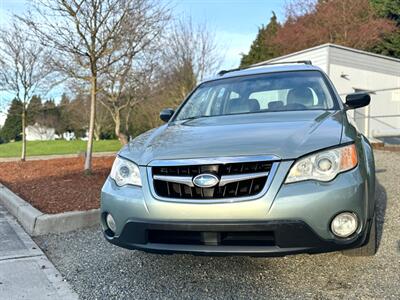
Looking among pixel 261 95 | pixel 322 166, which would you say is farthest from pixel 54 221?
pixel 322 166

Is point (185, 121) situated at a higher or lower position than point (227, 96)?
lower

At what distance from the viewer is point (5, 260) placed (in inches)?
146

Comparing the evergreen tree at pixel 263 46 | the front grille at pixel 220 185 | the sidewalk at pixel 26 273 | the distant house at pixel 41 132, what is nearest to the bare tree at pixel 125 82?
the sidewalk at pixel 26 273

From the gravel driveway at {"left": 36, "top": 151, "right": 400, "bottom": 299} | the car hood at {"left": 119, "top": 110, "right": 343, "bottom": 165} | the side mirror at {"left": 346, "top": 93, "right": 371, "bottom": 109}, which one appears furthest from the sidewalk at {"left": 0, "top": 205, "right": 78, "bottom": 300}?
the side mirror at {"left": 346, "top": 93, "right": 371, "bottom": 109}

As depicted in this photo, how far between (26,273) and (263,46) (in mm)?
30211

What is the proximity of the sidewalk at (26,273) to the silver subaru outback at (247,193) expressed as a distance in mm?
644

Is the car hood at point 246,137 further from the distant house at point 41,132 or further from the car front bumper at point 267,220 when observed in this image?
the distant house at point 41,132

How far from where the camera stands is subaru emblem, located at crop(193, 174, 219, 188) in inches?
100

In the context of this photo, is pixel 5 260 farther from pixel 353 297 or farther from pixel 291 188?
pixel 353 297

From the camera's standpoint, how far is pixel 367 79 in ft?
51.8

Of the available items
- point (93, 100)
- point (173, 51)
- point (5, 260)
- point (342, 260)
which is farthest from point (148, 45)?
point (173, 51)

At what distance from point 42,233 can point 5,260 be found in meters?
0.88

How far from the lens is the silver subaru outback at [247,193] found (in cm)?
245

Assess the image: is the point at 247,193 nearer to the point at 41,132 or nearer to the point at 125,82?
the point at 125,82
